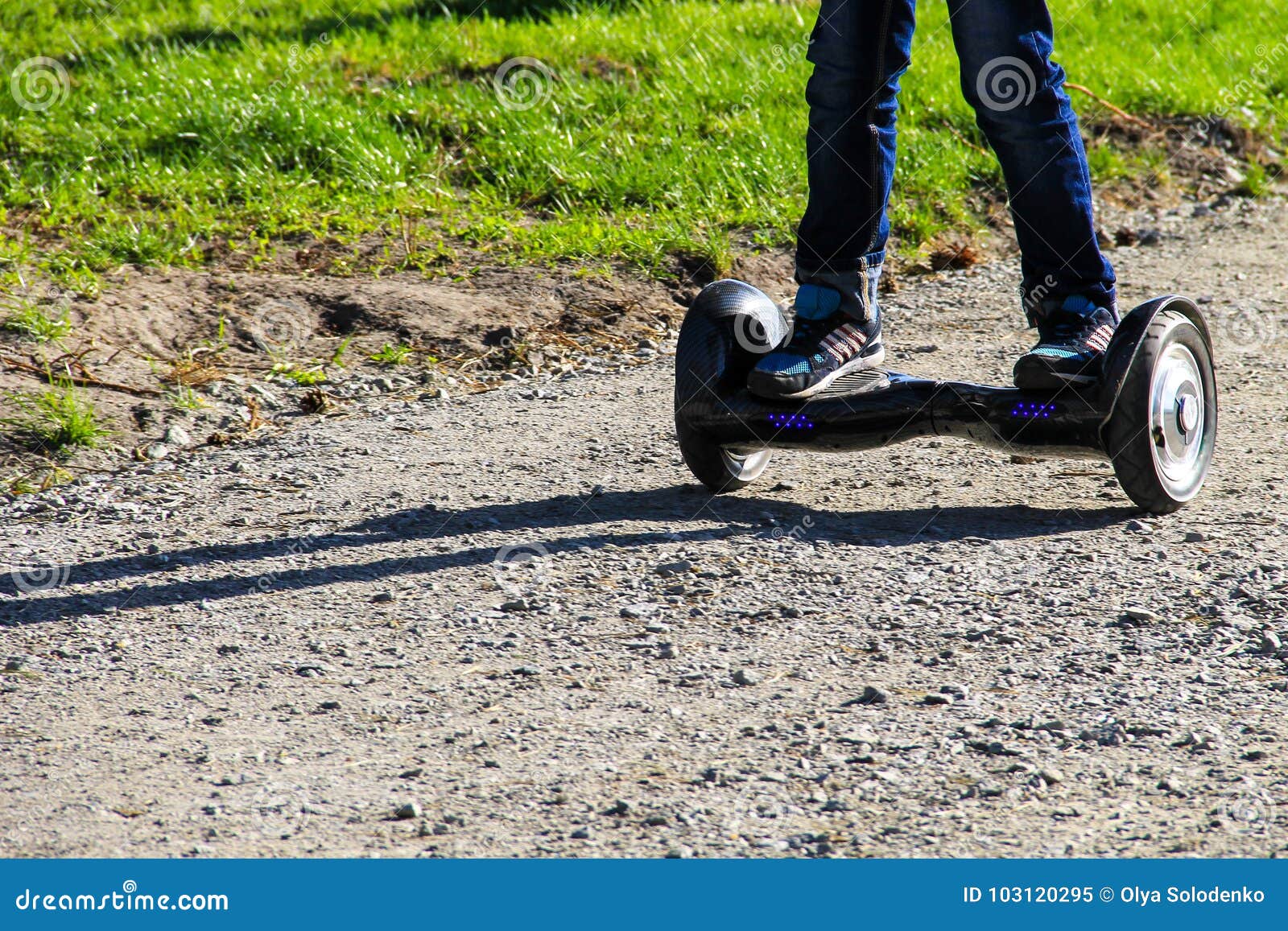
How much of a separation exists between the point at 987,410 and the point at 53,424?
257 cm

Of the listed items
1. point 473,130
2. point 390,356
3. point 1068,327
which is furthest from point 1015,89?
point 473,130

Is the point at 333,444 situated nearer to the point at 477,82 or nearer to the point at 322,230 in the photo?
the point at 322,230

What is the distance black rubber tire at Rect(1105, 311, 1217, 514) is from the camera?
320 cm

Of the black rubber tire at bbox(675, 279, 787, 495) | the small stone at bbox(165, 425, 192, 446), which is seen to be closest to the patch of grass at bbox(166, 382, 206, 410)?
the small stone at bbox(165, 425, 192, 446)

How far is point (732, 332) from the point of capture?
12.0 ft

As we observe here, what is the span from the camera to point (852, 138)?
347 cm

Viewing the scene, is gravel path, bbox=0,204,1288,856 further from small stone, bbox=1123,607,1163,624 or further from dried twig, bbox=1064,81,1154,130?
dried twig, bbox=1064,81,1154,130

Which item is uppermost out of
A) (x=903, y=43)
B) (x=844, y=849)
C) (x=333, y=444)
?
(x=903, y=43)

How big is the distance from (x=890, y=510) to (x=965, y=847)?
1.53 meters

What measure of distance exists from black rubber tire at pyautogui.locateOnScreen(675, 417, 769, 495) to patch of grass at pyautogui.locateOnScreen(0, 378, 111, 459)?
5.66 feet

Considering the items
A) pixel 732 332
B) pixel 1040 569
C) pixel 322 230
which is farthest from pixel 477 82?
pixel 1040 569

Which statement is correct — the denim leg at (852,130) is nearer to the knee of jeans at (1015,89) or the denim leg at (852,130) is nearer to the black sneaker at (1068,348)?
the knee of jeans at (1015,89)

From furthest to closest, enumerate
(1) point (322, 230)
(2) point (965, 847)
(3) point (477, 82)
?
(3) point (477, 82) < (1) point (322, 230) < (2) point (965, 847)

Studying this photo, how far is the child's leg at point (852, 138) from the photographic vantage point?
339cm
